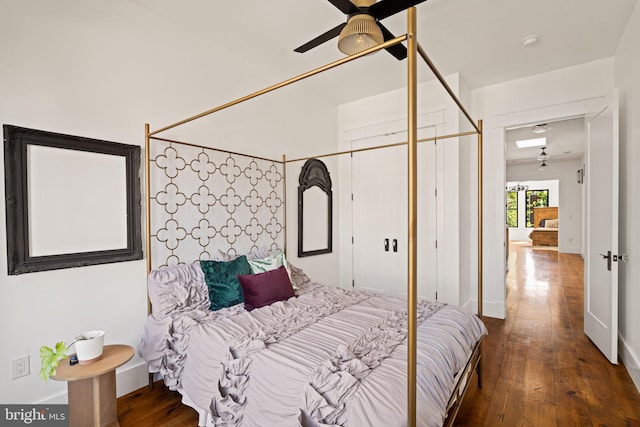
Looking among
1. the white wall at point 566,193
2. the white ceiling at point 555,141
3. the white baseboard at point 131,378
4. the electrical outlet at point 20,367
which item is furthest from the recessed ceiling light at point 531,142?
the electrical outlet at point 20,367

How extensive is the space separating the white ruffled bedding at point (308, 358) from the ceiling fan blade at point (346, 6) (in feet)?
6.17

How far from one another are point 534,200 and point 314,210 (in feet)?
40.5

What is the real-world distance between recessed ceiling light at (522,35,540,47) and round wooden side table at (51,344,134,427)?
13.4ft

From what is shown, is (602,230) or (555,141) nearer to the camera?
(602,230)

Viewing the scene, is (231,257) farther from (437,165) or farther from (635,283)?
(635,283)

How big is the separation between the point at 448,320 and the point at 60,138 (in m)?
2.76

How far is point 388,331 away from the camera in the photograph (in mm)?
1814

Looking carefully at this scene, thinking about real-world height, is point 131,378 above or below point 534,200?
below

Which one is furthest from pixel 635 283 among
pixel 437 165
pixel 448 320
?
pixel 437 165

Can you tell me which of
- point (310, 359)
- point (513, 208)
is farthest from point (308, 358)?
point (513, 208)

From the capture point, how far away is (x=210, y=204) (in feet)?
9.29

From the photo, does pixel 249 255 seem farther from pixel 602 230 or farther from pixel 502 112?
pixel 502 112

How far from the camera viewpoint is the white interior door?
2604mm

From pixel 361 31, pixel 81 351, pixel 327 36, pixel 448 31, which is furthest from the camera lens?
pixel 448 31
